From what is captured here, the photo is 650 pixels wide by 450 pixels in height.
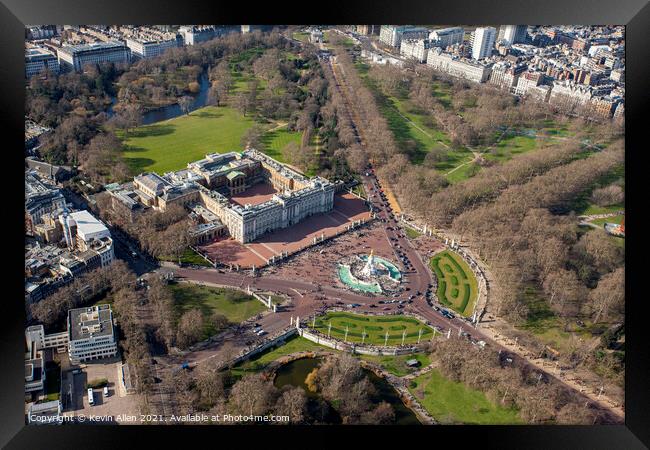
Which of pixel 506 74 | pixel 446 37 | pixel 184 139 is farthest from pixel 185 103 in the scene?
pixel 506 74

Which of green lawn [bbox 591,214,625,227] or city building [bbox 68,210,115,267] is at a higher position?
green lawn [bbox 591,214,625,227]

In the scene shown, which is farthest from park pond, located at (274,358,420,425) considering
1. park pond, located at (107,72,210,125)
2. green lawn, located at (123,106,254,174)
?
park pond, located at (107,72,210,125)

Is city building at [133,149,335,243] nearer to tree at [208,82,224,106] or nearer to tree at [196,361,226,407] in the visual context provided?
tree at [196,361,226,407]

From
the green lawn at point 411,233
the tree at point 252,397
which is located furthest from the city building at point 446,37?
the tree at point 252,397

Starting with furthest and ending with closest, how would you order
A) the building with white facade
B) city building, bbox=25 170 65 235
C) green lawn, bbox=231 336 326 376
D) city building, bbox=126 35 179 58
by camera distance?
the building with white facade
city building, bbox=126 35 179 58
city building, bbox=25 170 65 235
green lawn, bbox=231 336 326 376
